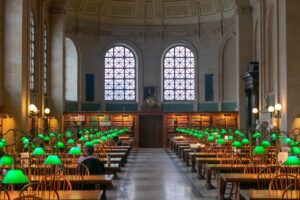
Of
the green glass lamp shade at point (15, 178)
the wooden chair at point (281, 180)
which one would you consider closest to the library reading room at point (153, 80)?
the wooden chair at point (281, 180)

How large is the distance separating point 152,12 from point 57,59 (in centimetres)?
1242

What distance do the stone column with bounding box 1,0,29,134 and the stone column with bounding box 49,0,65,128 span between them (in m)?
10.8

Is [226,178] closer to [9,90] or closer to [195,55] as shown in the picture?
[9,90]

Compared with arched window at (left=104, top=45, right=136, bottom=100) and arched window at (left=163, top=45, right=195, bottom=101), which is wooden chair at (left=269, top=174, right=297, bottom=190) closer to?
arched window at (left=163, top=45, right=195, bottom=101)

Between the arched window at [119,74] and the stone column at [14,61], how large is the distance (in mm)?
20756

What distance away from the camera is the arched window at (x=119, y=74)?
47500mm

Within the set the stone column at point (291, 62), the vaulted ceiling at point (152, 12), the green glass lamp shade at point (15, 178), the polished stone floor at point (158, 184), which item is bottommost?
the polished stone floor at point (158, 184)

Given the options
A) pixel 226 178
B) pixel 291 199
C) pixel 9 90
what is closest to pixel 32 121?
pixel 9 90

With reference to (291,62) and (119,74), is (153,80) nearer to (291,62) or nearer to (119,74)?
(119,74)

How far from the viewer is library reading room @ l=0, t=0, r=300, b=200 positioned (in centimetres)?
2508

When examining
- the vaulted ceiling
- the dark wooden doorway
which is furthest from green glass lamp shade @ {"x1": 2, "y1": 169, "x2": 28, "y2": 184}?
the vaulted ceiling

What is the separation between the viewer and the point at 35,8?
32.8m

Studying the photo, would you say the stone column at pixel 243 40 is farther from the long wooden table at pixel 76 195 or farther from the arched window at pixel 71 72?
the long wooden table at pixel 76 195

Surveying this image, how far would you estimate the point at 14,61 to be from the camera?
26609 mm
